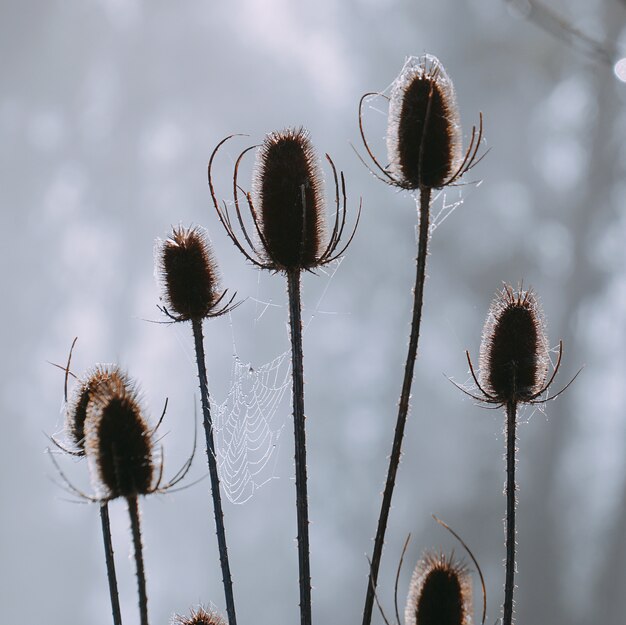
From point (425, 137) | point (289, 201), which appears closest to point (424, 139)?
point (425, 137)

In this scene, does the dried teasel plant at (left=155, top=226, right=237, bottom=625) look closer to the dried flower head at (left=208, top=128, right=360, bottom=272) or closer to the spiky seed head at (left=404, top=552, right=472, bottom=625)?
the dried flower head at (left=208, top=128, right=360, bottom=272)

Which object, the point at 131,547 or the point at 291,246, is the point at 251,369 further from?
the point at 131,547

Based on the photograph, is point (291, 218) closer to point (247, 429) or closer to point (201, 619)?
point (201, 619)

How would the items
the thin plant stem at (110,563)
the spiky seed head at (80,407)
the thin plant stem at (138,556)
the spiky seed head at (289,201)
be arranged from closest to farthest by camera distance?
1. the thin plant stem at (138,556)
2. the thin plant stem at (110,563)
3. the spiky seed head at (80,407)
4. the spiky seed head at (289,201)

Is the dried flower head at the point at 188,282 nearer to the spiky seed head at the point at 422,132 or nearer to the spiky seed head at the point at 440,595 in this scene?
the spiky seed head at the point at 422,132

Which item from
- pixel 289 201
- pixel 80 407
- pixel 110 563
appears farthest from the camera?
pixel 289 201

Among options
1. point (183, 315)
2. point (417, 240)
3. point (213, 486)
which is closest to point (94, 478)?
point (213, 486)

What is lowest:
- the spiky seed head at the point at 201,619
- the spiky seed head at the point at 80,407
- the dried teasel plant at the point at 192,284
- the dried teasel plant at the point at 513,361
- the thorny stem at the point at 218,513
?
the spiky seed head at the point at 201,619

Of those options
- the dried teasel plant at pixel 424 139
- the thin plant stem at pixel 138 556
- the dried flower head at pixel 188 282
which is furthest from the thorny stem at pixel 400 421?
the dried flower head at pixel 188 282
